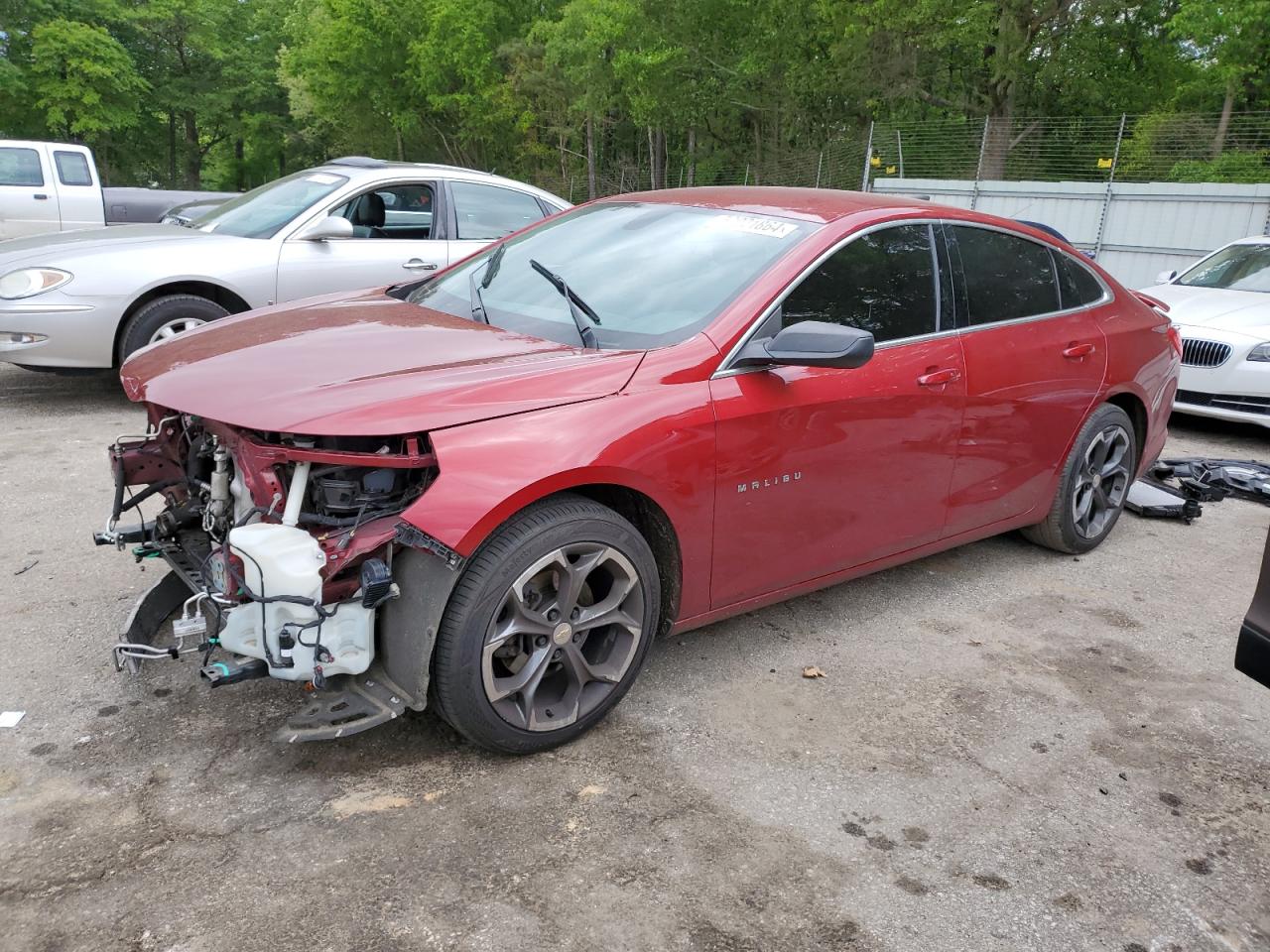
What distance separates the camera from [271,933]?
2217 millimetres

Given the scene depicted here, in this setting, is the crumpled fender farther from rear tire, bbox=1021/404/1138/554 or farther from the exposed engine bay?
rear tire, bbox=1021/404/1138/554

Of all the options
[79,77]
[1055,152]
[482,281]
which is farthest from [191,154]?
[482,281]

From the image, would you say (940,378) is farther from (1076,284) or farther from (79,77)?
(79,77)

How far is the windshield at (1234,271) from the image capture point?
836 cm

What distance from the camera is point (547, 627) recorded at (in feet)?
9.29

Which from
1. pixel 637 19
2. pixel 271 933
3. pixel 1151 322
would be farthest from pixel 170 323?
pixel 637 19

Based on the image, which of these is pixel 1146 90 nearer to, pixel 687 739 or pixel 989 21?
pixel 989 21

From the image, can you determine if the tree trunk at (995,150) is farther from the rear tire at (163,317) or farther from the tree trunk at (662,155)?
the rear tire at (163,317)

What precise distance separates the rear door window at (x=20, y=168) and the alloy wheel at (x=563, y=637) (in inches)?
483

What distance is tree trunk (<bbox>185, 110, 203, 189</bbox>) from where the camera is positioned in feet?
140

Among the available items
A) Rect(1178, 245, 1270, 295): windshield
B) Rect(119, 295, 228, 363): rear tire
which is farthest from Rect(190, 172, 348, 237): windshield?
Rect(1178, 245, 1270, 295): windshield

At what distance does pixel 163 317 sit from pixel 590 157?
82.1ft

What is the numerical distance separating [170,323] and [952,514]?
5.06 meters

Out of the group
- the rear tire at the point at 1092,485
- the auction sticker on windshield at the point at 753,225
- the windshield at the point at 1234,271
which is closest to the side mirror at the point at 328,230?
the auction sticker on windshield at the point at 753,225
